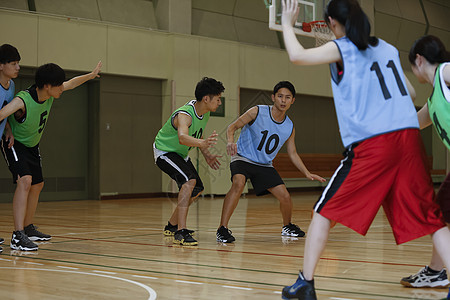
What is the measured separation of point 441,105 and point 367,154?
0.48 meters

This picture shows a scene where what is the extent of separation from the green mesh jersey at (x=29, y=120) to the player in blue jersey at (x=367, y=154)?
2.88 metres

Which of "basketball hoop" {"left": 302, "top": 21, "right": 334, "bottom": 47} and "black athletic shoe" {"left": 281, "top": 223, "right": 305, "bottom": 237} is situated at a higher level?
"basketball hoop" {"left": 302, "top": 21, "right": 334, "bottom": 47}

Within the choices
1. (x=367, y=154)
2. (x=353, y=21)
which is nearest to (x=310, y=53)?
(x=353, y=21)

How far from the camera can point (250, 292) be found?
3.40 meters

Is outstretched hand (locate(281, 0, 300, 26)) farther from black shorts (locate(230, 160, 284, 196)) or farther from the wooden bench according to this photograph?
the wooden bench

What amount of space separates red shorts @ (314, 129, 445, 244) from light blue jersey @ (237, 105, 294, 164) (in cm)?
311

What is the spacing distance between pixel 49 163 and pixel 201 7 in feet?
16.7

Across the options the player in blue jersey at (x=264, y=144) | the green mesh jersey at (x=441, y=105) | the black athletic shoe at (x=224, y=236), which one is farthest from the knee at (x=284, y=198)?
the green mesh jersey at (x=441, y=105)

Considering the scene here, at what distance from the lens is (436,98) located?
314 cm

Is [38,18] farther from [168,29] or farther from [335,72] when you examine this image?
[335,72]

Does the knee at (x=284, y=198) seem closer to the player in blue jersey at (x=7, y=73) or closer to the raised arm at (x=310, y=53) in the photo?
the player in blue jersey at (x=7, y=73)

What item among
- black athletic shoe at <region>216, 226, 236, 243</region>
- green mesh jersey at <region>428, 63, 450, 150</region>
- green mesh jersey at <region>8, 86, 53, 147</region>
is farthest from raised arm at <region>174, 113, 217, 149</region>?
green mesh jersey at <region>428, 63, 450, 150</region>

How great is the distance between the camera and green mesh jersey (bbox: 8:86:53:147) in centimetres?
524

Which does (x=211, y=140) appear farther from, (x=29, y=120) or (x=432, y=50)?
(x=432, y=50)
